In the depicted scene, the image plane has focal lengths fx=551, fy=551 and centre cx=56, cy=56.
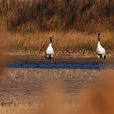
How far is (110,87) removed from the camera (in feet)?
6.83

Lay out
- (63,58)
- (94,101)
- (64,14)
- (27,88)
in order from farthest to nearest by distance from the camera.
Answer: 1. (64,14)
2. (63,58)
3. (27,88)
4. (94,101)

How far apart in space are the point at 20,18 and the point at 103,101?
76.1 ft

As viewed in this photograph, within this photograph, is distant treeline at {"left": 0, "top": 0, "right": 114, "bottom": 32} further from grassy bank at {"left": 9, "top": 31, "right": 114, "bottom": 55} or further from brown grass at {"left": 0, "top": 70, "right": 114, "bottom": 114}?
brown grass at {"left": 0, "top": 70, "right": 114, "bottom": 114}

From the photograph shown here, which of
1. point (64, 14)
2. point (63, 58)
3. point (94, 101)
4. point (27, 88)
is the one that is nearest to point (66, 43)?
point (63, 58)

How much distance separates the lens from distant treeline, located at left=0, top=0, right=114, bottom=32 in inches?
992

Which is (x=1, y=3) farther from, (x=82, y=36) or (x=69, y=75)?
(x=69, y=75)

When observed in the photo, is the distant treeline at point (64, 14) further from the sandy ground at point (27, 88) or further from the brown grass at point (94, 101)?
the brown grass at point (94, 101)

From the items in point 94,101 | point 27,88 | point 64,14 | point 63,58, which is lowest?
point 27,88

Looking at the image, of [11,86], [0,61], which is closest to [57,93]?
[0,61]

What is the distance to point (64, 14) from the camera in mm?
26031

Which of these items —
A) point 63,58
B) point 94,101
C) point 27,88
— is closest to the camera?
point 94,101

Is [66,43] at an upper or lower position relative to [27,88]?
upper

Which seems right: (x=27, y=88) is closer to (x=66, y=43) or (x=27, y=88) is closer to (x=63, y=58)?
(x=63, y=58)

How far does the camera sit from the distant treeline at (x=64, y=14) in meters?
25.2
